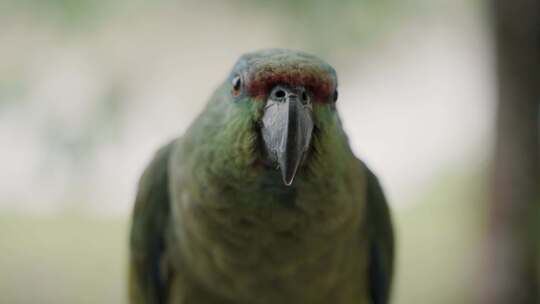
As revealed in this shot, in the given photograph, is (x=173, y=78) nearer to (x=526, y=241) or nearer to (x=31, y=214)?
(x=31, y=214)

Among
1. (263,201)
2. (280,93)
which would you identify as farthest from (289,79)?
(263,201)

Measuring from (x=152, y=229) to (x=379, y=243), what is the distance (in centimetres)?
69

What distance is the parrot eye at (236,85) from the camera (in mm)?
1403

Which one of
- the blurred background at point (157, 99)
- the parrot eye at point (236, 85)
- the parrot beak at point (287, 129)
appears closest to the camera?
the parrot beak at point (287, 129)

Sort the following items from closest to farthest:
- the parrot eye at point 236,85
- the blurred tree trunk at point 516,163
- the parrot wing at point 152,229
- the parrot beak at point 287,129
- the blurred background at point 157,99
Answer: the parrot beak at point 287,129 < the parrot eye at point 236,85 < the parrot wing at point 152,229 < the blurred background at point 157,99 < the blurred tree trunk at point 516,163

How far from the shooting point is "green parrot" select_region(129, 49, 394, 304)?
1322 mm

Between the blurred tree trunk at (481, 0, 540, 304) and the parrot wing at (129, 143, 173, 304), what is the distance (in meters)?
1.66

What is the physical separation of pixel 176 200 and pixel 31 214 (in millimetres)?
1513

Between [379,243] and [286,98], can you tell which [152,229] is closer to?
[379,243]

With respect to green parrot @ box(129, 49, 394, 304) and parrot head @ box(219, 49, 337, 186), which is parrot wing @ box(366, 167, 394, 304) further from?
parrot head @ box(219, 49, 337, 186)

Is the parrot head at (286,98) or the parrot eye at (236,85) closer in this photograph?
the parrot head at (286,98)

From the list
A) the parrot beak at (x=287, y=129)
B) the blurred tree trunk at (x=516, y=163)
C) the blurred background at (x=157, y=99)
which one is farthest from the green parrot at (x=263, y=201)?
the blurred tree trunk at (x=516, y=163)

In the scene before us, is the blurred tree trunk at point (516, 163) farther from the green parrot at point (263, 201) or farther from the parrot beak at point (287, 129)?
the parrot beak at point (287, 129)

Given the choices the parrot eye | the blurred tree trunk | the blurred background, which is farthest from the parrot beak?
the blurred tree trunk
